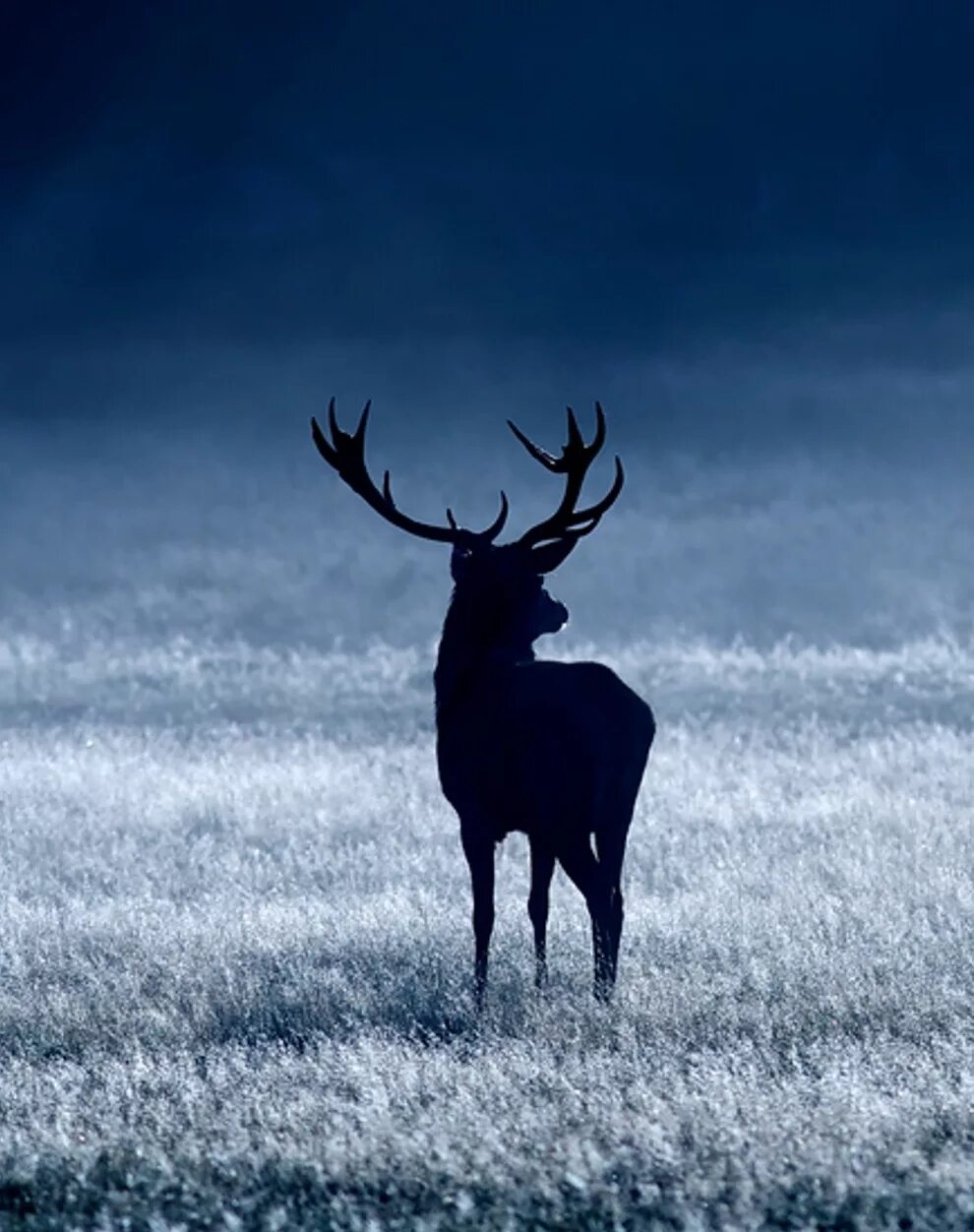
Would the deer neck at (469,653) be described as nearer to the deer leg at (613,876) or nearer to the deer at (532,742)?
the deer at (532,742)

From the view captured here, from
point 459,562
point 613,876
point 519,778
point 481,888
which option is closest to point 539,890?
point 481,888

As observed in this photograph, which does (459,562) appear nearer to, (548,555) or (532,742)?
(548,555)

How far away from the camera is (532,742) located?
10.0 meters

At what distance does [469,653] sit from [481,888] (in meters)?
1.22

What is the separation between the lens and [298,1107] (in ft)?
25.0

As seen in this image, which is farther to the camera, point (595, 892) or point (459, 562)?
point (459, 562)

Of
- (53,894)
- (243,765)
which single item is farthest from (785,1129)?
(243,765)

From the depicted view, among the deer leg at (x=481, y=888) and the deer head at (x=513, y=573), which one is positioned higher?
the deer head at (x=513, y=573)

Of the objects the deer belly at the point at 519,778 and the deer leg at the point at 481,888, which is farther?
the deer leg at the point at 481,888

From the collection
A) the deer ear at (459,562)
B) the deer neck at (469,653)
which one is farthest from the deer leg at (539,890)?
the deer ear at (459,562)

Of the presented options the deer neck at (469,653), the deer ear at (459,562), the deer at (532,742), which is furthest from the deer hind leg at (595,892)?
the deer ear at (459,562)

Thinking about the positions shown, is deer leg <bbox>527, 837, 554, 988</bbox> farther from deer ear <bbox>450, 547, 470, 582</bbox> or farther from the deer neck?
deer ear <bbox>450, 547, 470, 582</bbox>

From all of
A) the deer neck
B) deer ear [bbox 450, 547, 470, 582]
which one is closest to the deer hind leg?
the deer neck

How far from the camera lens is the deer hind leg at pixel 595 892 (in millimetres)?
9859
